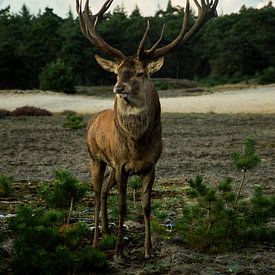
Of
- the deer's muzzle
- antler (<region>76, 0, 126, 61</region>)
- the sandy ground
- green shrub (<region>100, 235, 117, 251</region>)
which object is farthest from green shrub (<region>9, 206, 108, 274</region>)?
the sandy ground

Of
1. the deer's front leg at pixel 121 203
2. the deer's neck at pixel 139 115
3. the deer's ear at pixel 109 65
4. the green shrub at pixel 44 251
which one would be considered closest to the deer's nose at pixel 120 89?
the deer's neck at pixel 139 115

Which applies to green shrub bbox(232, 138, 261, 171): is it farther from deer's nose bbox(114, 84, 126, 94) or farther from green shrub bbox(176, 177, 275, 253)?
deer's nose bbox(114, 84, 126, 94)

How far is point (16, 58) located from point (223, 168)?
51514mm

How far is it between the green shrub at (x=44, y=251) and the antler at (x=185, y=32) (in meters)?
2.13

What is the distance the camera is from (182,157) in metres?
16.6

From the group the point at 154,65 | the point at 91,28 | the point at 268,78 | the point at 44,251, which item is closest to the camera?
the point at 44,251

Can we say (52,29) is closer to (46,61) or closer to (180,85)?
(46,61)

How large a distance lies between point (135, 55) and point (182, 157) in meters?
9.30

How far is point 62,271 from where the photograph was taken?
645 centimetres

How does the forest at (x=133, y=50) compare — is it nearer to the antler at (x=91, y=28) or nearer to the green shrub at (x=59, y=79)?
the green shrub at (x=59, y=79)

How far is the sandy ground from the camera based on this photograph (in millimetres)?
35344

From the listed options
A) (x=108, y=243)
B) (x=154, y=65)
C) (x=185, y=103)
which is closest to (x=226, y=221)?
(x=108, y=243)

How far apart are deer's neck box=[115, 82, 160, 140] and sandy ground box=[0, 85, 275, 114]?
1020 inches

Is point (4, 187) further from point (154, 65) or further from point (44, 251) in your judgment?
point (44, 251)
